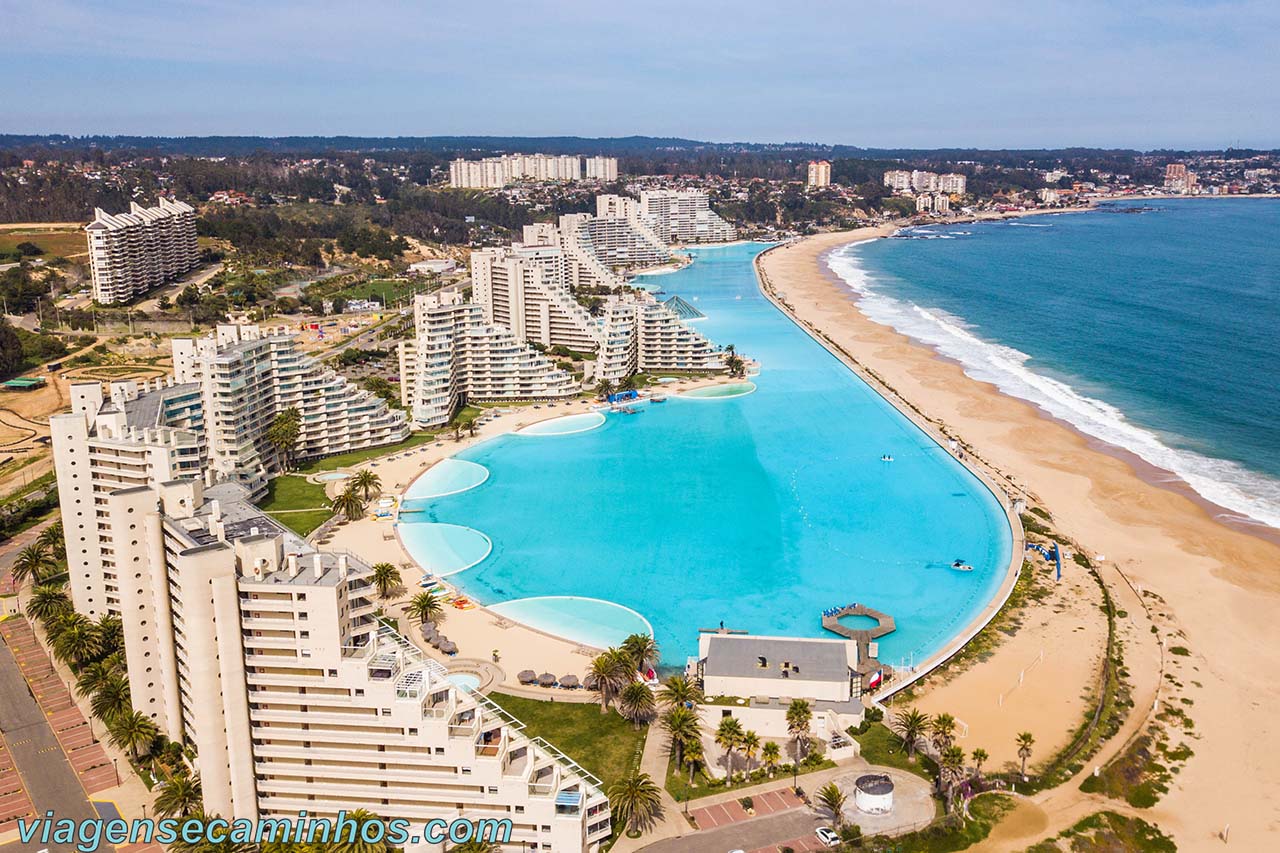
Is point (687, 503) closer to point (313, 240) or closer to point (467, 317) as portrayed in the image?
point (467, 317)

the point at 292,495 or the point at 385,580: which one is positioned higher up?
the point at 385,580

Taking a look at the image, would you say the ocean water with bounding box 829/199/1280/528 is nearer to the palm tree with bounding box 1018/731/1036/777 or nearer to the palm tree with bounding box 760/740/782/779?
the palm tree with bounding box 1018/731/1036/777

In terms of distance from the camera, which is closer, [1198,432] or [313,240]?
[1198,432]

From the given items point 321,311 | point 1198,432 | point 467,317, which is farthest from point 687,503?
point 321,311

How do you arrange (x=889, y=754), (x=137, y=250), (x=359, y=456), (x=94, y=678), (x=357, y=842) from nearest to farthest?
(x=357, y=842), (x=889, y=754), (x=94, y=678), (x=359, y=456), (x=137, y=250)

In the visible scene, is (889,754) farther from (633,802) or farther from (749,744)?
(633,802)

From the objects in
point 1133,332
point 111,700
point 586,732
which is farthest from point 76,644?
point 1133,332
